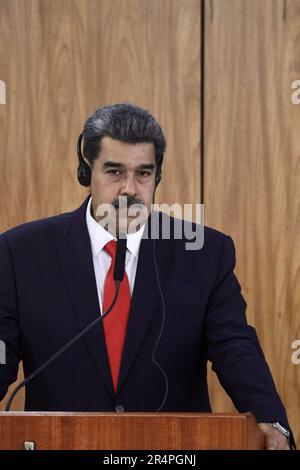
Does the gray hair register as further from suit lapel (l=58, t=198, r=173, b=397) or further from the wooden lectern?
the wooden lectern

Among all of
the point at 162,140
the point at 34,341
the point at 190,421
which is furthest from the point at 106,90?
the point at 190,421

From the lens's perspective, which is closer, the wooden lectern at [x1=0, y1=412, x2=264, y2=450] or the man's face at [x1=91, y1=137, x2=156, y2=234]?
the wooden lectern at [x1=0, y1=412, x2=264, y2=450]

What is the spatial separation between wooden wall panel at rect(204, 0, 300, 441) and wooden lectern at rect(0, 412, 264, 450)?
1152 mm

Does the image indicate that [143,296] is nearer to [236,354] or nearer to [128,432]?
[236,354]

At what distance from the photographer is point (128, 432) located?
3.42 ft

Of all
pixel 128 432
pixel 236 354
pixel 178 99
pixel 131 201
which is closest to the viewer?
pixel 128 432

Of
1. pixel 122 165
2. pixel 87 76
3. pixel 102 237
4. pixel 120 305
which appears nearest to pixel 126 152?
pixel 122 165

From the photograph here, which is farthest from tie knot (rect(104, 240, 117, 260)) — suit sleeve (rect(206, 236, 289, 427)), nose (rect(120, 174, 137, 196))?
suit sleeve (rect(206, 236, 289, 427))

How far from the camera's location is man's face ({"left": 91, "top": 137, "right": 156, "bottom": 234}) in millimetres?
1491

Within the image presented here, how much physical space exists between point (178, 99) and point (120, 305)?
0.86 m

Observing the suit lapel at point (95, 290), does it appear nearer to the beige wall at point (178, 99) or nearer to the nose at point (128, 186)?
the nose at point (128, 186)

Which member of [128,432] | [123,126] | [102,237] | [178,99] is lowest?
[128,432]

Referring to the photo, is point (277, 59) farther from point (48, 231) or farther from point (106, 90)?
point (48, 231)

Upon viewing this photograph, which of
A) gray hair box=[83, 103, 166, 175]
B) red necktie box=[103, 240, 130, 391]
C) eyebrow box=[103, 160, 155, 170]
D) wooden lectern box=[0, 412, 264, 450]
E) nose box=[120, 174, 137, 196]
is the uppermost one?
gray hair box=[83, 103, 166, 175]
